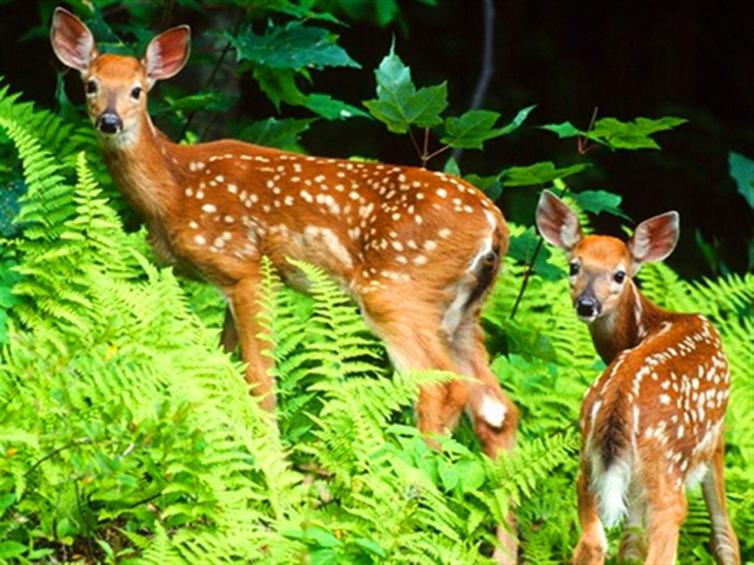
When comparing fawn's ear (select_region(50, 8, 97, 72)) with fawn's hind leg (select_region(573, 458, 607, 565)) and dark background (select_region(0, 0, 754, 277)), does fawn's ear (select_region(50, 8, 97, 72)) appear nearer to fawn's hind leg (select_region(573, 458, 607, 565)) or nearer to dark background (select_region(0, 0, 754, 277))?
fawn's hind leg (select_region(573, 458, 607, 565))

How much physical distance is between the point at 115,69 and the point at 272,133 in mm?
1151

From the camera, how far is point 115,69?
25.5 ft

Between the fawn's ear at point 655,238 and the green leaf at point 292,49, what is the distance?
1474mm

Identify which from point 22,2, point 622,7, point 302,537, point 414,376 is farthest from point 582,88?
point 302,537

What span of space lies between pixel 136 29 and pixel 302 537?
367 cm

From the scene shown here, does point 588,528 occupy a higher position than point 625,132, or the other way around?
point 625,132

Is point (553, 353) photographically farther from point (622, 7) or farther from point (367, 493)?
point (622, 7)

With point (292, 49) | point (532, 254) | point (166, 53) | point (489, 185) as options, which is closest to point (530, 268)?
point (532, 254)

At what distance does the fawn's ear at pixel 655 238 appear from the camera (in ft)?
24.7

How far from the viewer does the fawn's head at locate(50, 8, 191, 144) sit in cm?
770

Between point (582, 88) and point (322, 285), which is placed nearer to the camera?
point (322, 285)

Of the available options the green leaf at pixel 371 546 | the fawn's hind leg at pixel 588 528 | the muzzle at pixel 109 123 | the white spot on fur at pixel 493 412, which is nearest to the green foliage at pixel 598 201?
the white spot on fur at pixel 493 412

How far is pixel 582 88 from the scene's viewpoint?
1319 cm

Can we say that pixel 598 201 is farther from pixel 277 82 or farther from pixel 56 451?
pixel 56 451
